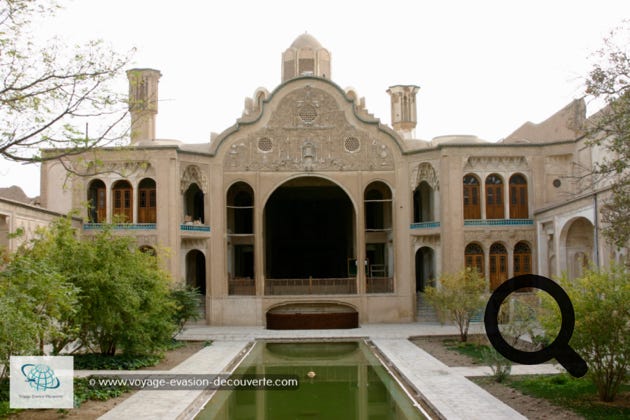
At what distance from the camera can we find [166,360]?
64.2ft

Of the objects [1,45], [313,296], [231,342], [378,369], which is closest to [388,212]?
[313,296]

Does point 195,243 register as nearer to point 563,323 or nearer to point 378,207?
point 378,207

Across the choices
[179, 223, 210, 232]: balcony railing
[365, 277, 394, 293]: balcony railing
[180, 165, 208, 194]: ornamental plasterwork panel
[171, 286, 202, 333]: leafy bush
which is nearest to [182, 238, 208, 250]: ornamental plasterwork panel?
[179, 223, 210, 232]: balcony railing

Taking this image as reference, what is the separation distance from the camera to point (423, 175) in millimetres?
31391

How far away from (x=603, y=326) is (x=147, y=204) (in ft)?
72.5

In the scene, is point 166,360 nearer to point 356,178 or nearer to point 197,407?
point 197,407

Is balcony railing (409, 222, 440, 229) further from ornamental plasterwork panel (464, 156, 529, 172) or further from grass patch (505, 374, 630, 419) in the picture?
grass patch (505, 374, 630, 419)

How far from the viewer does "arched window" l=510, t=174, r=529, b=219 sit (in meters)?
30.9

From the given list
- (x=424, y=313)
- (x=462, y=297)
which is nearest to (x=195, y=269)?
(x=424, y=313)

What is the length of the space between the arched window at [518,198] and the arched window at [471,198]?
4.81 ft

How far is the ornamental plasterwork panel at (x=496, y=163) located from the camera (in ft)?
101

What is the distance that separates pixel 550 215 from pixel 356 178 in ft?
27.0

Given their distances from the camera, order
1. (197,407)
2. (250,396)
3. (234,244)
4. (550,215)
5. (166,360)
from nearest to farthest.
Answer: (197,407), (250,396), (166,360), (550,215), (234,244)

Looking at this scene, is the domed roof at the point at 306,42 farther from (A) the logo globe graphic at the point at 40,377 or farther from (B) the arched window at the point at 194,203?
(A) the logo globe graphic at the point at 40,377
